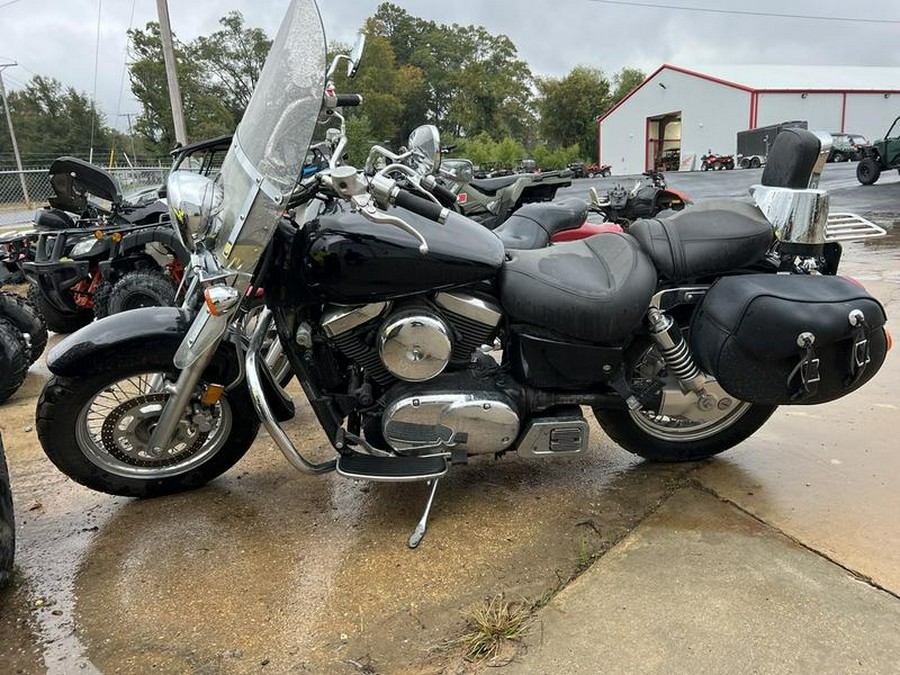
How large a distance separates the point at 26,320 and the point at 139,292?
1.04 metres

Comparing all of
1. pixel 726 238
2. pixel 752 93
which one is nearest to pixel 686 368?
pixel 726 238

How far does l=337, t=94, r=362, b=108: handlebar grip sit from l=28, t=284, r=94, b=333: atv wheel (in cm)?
450

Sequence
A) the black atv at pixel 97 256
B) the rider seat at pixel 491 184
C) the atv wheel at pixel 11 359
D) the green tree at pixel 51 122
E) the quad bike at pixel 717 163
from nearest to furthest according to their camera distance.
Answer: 1. the atv wheel at pixel 11 359
2. the black atv at pixel 97 256
3. the rider seat at pixel 491 184
4. the green tree at pixel 51 122
5. the quad bike at pixel 717 163

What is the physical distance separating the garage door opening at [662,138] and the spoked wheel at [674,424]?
39.1 meters

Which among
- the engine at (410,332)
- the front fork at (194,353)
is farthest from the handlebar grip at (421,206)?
the front fork at (194,353)

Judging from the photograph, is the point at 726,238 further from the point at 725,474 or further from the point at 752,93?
the point at 752,93

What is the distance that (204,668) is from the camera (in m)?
1.84

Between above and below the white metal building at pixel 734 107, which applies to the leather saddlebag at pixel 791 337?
below

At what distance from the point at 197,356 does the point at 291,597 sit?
0.88m

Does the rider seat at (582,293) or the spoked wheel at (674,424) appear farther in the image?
the spoked wheel at (674,424)

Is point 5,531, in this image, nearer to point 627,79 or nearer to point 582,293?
point 582,293

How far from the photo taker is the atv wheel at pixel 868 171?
17.4 meters

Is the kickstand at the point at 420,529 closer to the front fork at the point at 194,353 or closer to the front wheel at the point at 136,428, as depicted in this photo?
the front wheel at the point at 136,428

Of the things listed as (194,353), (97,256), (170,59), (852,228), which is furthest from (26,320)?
(852,228)
